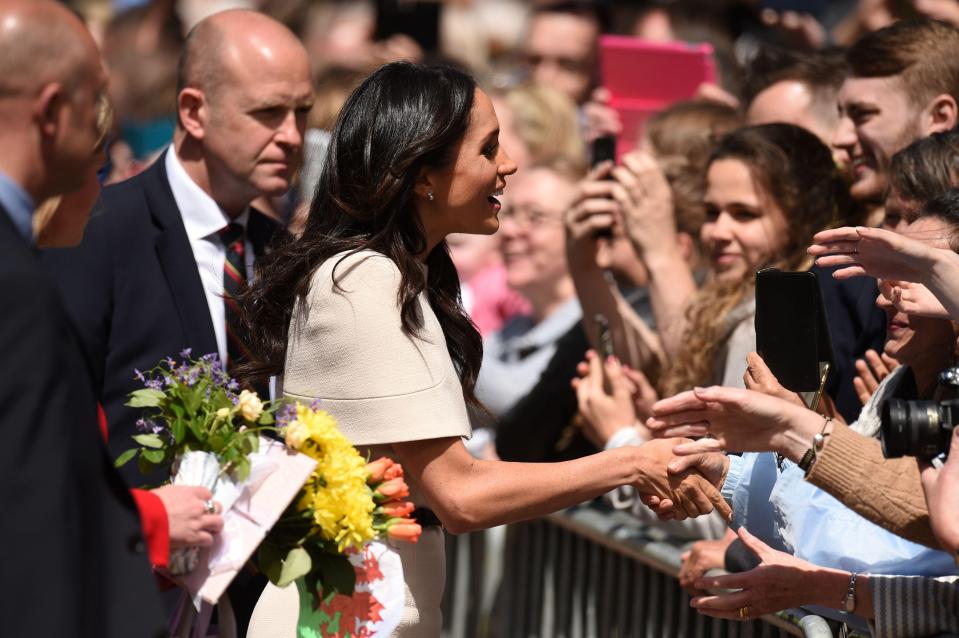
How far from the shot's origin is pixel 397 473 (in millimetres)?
3254

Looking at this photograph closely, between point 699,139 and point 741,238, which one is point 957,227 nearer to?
point 741,238

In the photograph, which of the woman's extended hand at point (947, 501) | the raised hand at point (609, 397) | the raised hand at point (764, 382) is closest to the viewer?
the woman's extended hand at point (947, 501)

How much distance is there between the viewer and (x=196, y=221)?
470 cm

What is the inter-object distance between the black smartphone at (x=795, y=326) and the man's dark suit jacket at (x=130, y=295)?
1.68 meters

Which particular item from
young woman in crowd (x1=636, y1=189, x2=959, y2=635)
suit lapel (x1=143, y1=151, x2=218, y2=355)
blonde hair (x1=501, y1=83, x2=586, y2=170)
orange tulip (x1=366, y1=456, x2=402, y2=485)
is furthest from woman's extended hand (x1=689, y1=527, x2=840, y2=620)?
blonde hair (x1=501, y1=83, x2=586, y2=170)

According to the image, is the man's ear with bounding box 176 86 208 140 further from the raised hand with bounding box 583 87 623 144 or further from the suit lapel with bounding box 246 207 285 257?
the raised hand with bounding box 583 87 623 144

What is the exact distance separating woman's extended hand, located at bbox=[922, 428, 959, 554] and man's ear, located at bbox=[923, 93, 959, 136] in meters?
1.88

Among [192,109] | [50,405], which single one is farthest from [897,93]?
[50,405]

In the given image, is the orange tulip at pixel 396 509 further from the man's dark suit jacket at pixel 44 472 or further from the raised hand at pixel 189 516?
the man's dark suit jacket at pixel 44 472

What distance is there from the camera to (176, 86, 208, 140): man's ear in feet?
15.8

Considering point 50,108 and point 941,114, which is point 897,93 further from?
point 50,108

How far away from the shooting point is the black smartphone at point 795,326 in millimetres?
3437

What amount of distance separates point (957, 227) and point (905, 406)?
2.30 feet

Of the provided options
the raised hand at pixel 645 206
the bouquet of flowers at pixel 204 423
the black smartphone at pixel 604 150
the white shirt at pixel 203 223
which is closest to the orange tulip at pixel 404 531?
the bouquet of flowers at pixel 204 423
